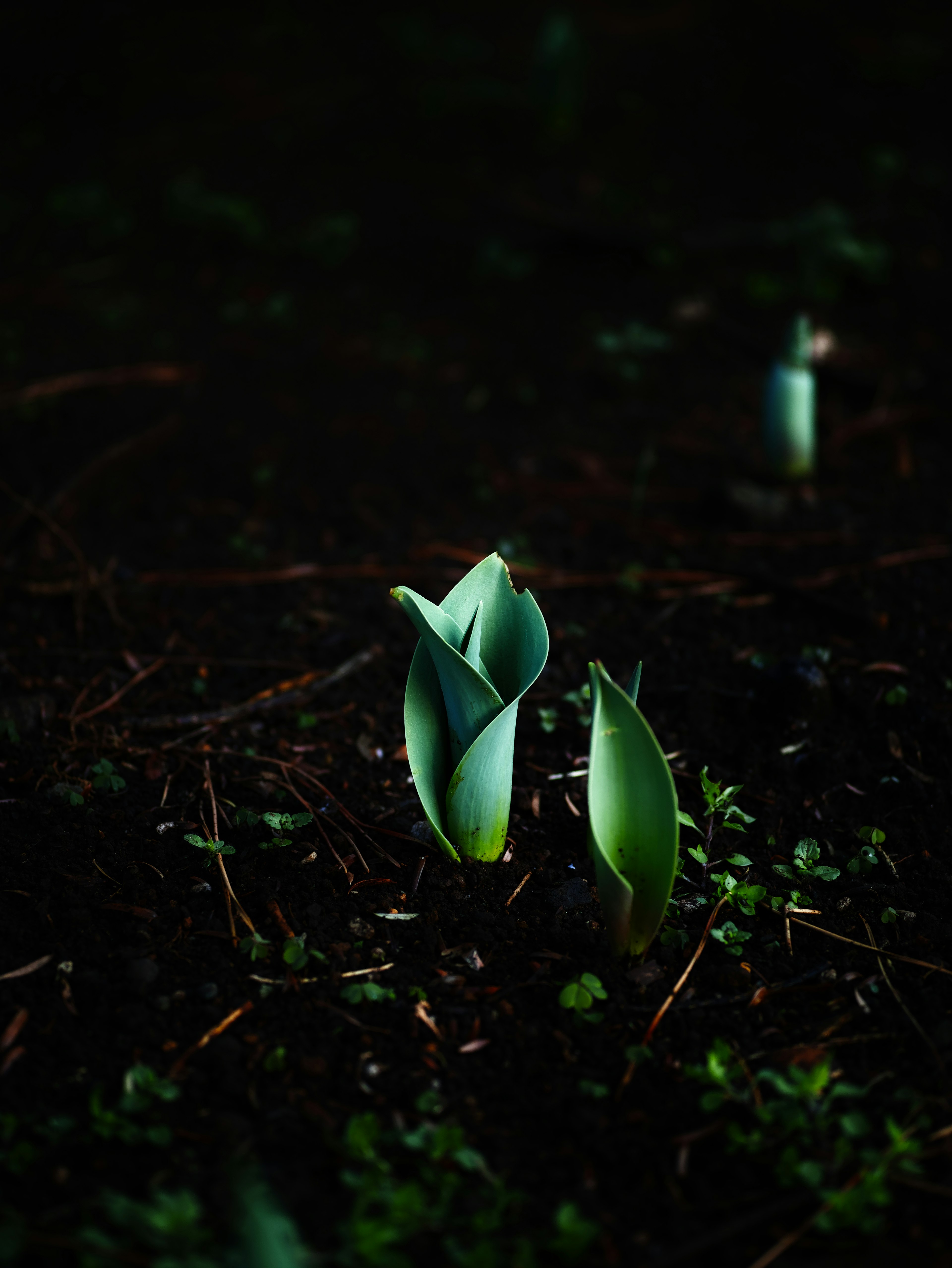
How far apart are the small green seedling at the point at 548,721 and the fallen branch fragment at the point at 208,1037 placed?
0.80 m

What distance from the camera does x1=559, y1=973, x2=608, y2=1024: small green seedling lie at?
1.23 m

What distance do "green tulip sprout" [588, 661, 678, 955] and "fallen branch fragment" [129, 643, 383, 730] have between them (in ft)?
2.91

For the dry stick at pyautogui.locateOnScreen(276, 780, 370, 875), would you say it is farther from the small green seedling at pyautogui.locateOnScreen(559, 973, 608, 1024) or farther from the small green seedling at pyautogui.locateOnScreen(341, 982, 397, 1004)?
the small green seedling at pyautogui.locateOnScreen(559, 973, 608, 1024)

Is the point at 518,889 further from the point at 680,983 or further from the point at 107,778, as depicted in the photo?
the point at 107,778

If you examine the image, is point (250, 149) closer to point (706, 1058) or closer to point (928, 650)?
point (928, 650)

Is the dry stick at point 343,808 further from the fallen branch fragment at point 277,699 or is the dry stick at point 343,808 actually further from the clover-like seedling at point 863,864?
the clover-like seedling at point 863,864

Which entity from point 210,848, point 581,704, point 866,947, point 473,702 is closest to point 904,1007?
point 866,947

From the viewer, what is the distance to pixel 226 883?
4.68ft

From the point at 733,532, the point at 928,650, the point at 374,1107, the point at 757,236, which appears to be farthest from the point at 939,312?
the point at 374,1107

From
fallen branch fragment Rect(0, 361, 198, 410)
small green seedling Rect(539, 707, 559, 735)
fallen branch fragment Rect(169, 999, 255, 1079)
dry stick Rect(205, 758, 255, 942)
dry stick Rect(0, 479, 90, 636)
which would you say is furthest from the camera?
fallen branch fragment Rect(0, 361, 198, 410)

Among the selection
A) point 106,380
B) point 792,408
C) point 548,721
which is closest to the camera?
point 548,721

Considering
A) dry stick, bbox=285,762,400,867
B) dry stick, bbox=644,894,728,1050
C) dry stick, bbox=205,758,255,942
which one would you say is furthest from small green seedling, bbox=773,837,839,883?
dry stick, bbox=205,758,255,942

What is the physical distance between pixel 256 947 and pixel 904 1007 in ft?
2.97

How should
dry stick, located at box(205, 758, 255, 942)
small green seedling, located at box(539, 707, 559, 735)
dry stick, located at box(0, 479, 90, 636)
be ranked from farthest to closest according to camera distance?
dry stick, located at box(0, 479, 90, 636)
small green seedling, located at box(539, 707, 559, 735)
dry stick, located at box(205, 758, 255, 942)
